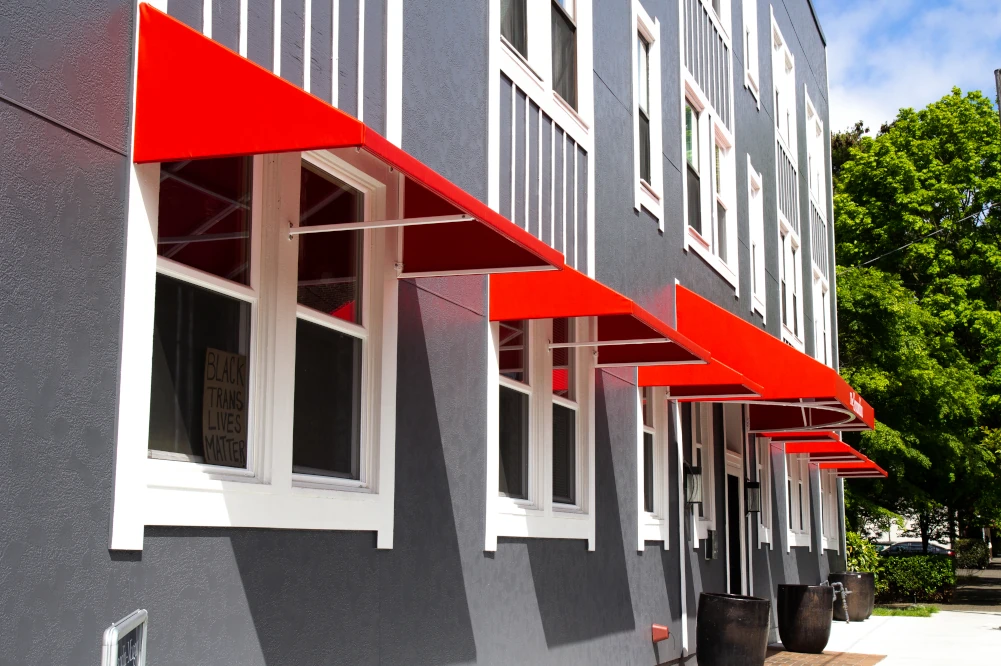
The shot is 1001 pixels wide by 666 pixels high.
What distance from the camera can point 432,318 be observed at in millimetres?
7117

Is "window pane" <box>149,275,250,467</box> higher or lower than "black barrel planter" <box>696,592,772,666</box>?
higher

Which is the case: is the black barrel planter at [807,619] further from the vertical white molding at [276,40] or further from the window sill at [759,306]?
the vertical white molding at [276,40]

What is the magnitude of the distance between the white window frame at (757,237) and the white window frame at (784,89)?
7.44ft

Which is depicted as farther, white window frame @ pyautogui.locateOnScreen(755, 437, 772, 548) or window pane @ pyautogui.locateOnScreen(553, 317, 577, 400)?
white window frame @ pyautogui.locateOnScreen(755, 437, 772, 548)

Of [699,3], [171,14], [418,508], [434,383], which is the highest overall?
[699,3]

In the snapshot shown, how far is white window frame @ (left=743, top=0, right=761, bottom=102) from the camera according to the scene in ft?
58.8

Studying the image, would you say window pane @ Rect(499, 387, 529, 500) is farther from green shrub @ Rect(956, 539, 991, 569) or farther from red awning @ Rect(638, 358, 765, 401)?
green shrub @ Rect(956, 539, 991, 569)

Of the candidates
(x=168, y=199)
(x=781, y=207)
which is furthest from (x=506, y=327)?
(x=781, y=207)

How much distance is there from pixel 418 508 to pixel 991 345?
26.3 meters

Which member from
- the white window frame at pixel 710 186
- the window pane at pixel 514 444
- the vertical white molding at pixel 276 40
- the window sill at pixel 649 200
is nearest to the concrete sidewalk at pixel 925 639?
the white window frame at pixel 710 186

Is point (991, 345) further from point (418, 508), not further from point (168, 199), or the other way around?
point (168, 199)

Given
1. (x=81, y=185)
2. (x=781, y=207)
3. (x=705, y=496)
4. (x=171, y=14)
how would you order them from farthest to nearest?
(x=781, y=207) → (x=705, y=496) → (x=171, y=14) → (x=81, y=185)

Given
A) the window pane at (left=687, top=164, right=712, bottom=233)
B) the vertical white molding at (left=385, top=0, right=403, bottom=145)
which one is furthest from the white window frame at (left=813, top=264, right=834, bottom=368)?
the vertical white molding at (left=385, top=0, right=403, bottom=145)

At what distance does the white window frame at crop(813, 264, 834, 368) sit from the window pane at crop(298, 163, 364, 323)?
747 inches
